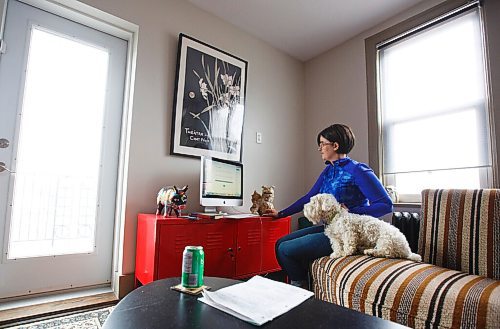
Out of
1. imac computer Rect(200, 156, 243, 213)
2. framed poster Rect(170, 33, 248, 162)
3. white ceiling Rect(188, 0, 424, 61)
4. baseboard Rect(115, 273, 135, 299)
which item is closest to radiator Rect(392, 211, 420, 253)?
imac computer Rect(200, 156, 243, 213)

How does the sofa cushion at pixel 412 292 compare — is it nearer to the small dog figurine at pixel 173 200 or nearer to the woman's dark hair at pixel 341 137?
the woman's dark hair at pixel 341 137

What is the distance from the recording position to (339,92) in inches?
112

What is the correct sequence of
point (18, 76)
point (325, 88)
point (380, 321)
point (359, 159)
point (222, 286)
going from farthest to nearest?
point (325, 88) → point (359, 159) → point (18, 76) → point (222, 286) → point (380, 321)

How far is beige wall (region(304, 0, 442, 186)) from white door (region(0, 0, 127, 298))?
196 cm

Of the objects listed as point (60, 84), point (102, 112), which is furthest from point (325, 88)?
point (60, 84)

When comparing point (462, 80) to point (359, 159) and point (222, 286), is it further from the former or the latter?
point (222, 286)

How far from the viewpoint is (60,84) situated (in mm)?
1955

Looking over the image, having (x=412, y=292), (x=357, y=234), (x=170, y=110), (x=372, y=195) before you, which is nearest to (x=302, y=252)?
(x=357, y=234)

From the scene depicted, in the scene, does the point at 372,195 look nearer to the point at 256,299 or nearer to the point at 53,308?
the point at 256,299

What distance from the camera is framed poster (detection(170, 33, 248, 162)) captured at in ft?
7.34

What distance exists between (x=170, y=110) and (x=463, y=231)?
79.5 inches

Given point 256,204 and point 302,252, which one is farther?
point 256,204

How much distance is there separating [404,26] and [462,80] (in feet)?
2.25

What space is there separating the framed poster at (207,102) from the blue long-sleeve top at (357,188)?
3.34ft
